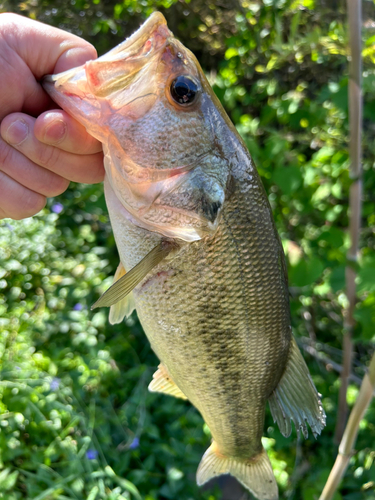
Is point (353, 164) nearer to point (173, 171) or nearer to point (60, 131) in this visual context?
point (173, 171)

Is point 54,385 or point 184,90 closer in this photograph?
point 184,90

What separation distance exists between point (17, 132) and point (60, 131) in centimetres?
13

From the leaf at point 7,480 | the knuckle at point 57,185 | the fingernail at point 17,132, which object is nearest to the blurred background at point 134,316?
the leaf at point 7,480

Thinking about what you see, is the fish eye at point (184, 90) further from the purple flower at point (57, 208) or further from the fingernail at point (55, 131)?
the purple flower at point (57, 208)

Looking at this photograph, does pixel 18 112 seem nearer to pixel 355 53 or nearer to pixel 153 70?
pixel 153 70

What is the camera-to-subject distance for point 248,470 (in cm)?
132

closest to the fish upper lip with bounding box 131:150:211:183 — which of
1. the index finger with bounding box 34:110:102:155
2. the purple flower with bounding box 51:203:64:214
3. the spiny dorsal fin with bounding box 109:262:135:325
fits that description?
the index finger with bounding box 34:110:102:155

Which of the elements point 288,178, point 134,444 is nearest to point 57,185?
point 288,178

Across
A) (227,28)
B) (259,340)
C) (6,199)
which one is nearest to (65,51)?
(6,199)

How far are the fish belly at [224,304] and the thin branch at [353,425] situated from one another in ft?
0.87

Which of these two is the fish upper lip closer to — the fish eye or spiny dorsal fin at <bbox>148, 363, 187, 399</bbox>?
the fish eye

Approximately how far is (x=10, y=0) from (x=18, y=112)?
2737mm

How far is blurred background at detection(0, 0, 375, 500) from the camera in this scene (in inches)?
70.8

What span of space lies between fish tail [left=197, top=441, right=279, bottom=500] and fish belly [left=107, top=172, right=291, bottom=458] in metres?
0.33
